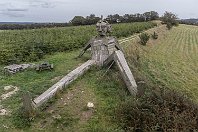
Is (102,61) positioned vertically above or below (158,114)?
above

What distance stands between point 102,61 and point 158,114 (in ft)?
17.3


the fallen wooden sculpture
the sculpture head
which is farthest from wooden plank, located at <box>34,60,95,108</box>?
the sculpture head

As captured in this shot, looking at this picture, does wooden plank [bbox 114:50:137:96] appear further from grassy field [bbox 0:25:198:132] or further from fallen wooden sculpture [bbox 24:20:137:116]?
grassy field [bbox 0:25:198:132]

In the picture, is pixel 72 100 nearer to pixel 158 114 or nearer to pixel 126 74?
pixel 126 74

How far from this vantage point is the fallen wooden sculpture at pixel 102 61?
11.2 metres

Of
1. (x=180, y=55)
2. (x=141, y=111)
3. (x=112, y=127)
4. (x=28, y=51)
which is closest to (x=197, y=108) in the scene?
(x=141, y=111)

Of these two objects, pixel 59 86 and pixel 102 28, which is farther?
pixel 102 28

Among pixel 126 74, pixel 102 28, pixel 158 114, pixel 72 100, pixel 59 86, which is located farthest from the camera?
pixel 102 28

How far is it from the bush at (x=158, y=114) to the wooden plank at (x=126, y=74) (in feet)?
2.76

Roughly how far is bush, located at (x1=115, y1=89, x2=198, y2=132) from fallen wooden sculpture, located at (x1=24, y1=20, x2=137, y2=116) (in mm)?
1086

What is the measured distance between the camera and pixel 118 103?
1072 centimetres

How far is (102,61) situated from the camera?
14336 millimetres

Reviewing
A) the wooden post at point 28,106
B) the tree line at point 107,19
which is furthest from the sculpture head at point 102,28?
the tree line at point 107,19

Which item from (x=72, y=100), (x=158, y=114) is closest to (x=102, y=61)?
(x=72, y=100)
